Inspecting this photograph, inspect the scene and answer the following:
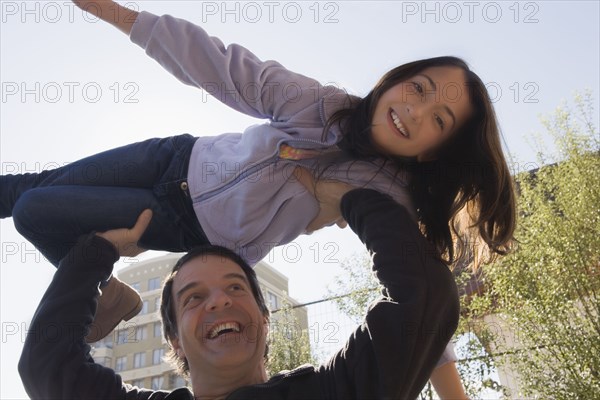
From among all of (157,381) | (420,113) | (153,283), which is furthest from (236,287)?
(153,283)

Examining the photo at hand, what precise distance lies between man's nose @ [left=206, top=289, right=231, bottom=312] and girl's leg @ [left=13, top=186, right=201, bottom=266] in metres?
0.23

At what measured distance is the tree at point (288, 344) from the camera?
9.35 m

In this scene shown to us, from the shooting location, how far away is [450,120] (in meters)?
1.77

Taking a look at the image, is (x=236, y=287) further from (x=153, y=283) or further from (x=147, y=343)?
(x=153, y=283)

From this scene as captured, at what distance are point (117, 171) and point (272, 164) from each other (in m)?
0.47

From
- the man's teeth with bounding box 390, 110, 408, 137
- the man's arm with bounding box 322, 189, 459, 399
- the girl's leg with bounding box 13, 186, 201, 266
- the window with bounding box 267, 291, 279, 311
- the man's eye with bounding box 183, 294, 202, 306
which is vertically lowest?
the man's arm with bounding box 322, 189, 459, 399

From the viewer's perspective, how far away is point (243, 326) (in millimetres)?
1779

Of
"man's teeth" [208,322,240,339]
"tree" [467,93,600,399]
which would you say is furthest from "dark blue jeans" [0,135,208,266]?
"tree" [467,93,600,399]

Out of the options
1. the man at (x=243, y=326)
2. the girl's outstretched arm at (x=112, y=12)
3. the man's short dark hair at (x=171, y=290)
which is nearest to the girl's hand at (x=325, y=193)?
the man at (x=243, y=326)

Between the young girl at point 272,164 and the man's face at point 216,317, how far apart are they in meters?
0.10

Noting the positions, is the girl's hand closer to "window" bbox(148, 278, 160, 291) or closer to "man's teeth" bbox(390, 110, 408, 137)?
"man's teeth" bbox(390, 110, 408, 137)

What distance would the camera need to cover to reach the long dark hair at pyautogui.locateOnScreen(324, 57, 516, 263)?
5.88 ft

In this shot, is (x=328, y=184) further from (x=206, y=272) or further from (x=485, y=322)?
(x=485, y=322)

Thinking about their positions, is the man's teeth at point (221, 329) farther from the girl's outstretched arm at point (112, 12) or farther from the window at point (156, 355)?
the window at point (156, 355)
